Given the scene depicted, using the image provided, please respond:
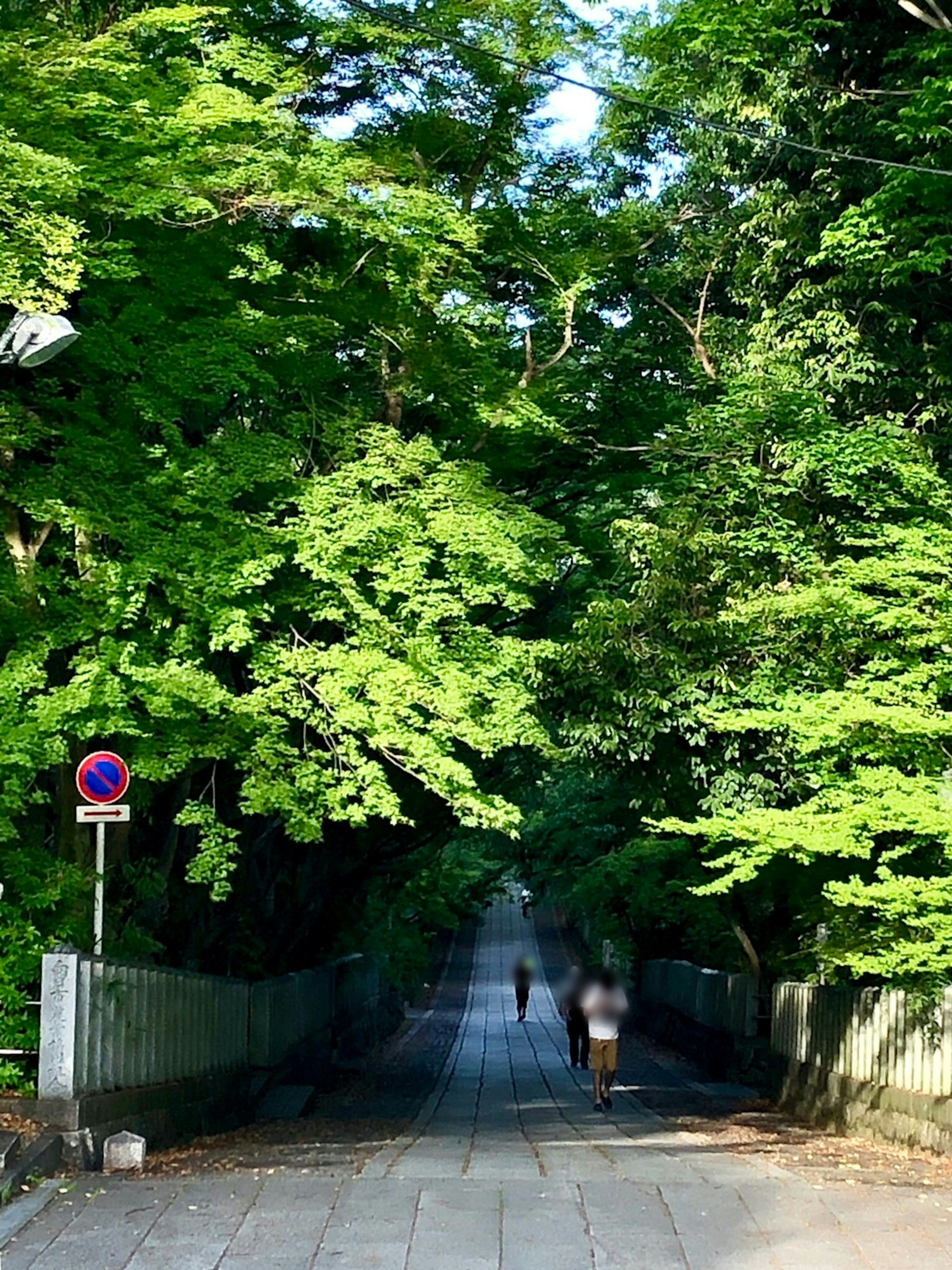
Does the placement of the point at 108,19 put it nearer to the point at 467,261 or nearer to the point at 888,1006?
the point at 467,261

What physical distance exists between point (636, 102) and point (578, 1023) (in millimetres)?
22167

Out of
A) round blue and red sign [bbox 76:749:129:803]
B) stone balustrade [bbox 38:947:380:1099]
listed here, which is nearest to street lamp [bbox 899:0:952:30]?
round blue and red sign [bbox 76:749:129:803]

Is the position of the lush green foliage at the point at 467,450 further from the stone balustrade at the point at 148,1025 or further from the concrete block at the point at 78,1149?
the concrete block at the point at 78,1149

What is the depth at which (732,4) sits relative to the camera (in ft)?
60.2

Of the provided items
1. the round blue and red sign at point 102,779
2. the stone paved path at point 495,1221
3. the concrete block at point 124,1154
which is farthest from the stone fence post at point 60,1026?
the stone paved path at point 495,1221

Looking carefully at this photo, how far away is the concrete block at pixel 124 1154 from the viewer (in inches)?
439

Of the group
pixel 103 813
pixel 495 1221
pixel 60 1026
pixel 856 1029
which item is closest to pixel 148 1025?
pixel 103 813

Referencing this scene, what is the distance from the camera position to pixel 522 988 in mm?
49219

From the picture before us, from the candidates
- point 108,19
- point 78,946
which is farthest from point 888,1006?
point 108,19

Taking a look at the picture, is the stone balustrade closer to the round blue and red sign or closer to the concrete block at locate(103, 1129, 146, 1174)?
the concrete block at locate(103, 1129, 146, 1174)

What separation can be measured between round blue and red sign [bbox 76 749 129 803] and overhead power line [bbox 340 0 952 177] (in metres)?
6.55

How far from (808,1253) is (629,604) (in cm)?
1137

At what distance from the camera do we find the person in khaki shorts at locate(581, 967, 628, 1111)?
1970 centimetres

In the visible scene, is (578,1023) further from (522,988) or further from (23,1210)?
(23,1210)
